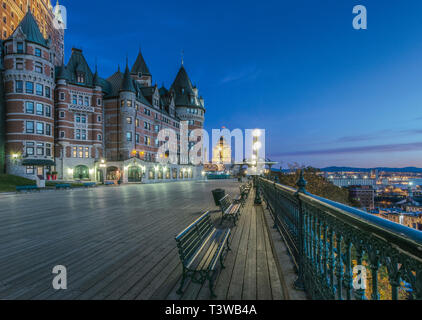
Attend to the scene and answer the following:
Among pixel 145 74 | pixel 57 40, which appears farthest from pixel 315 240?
pixel 57 40

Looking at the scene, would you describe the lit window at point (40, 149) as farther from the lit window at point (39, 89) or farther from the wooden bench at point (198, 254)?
the wooden bench at point (198, 254)

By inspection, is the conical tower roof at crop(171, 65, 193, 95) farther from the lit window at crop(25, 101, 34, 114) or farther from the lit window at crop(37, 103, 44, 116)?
the lit window at crop(25, 101, 34, 114)

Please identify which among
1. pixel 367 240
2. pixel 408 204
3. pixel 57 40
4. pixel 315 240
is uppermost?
pixel 57 40

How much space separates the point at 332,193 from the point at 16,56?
185 feet

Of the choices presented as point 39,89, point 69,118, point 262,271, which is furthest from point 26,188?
point 262,271

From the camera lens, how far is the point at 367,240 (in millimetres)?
1734

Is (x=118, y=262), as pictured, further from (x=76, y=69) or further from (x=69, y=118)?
(x=76, y=69)

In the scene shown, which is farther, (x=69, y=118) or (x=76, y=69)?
(x=76, y=69)

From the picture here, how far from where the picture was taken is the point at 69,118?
41000mm

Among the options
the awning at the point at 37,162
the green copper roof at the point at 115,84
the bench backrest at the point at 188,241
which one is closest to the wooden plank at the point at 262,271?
the bench backrest at the point at 188,241

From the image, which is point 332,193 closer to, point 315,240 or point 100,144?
point 315,240

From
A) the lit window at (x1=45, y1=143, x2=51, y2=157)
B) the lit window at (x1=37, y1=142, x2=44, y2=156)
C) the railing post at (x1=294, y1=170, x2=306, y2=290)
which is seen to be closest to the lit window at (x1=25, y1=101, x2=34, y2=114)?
the lit window at (x1=37, y1=142, x2=44, y2=156)

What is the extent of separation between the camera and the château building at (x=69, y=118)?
113 ft

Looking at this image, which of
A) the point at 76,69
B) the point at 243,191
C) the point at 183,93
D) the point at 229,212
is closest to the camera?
the point at 229,212
